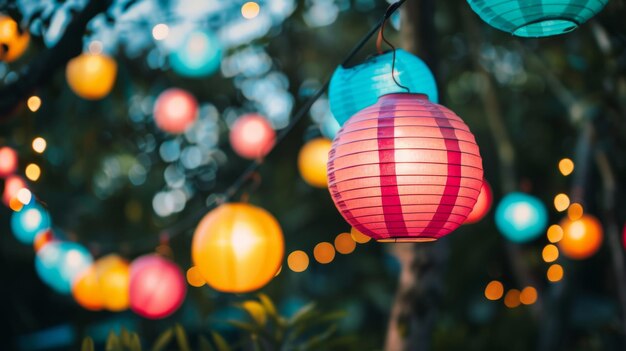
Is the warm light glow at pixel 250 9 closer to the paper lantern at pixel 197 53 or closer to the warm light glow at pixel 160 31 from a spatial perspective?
the warm light glow at pixel 160 31

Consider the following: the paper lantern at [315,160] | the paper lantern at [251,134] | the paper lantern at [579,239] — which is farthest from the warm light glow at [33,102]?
the paper lantern at [579,239]

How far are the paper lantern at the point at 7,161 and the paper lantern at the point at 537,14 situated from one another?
299 centimetres

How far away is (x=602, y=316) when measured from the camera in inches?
327

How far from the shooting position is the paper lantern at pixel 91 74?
16.1 feet

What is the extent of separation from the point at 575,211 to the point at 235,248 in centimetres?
310

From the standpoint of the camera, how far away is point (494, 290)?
28.3 feet

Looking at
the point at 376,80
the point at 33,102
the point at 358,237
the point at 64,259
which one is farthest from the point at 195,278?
the point at 376,80

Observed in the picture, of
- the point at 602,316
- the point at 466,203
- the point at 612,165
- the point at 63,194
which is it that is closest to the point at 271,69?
the point at 63,194

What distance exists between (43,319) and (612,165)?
7434 millimetres

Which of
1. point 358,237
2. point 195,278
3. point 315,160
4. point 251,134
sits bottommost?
point 358,237

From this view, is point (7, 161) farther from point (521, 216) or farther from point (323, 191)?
point (323, 191)

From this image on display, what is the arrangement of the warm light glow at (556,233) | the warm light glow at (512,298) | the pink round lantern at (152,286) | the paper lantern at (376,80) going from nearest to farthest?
the paper lantern at (376,80)
the pink round lantern at (152,286)
the warm light glow at (556,233)
the warm light glow at (512,298)

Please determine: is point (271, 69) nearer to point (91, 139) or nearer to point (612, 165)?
point (91, 139)

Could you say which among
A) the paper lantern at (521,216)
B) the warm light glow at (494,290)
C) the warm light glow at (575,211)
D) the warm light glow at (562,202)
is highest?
the warm light glow at (562,202)
